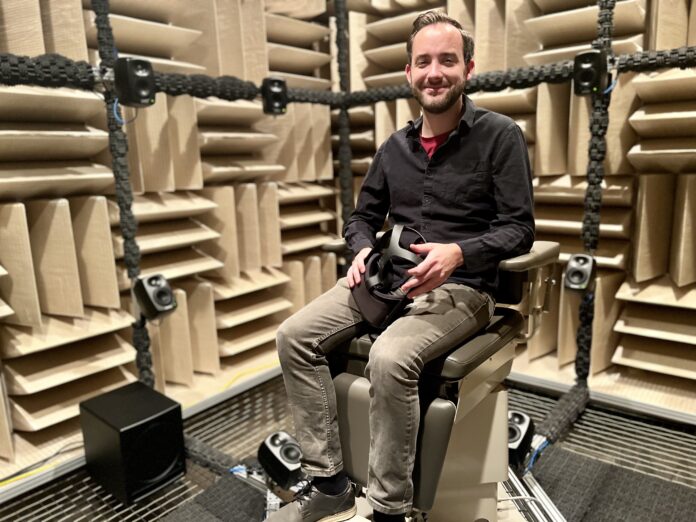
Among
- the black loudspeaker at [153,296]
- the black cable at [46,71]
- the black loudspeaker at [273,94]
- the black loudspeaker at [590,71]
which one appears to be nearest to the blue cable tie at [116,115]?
the black cable at [46,71]

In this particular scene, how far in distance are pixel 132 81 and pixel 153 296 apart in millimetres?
972

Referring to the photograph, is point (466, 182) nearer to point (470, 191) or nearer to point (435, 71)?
point (470, 191)

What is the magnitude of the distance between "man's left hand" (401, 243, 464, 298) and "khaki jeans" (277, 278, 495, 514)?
121 mm

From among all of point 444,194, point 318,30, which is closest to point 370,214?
point 444,194

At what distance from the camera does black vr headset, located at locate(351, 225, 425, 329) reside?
5.58 ft

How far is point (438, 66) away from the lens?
182 cm

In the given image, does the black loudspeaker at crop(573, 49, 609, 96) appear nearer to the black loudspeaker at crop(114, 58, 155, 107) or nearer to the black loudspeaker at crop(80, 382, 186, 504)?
the black loudspeaker at crop(114, 58, 155, 107)

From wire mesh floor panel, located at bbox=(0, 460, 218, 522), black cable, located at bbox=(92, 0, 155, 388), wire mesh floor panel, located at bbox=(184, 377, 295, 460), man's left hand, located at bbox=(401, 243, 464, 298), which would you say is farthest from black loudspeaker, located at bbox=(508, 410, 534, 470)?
black cable, located at bbox=(92, 0, 155, 388)

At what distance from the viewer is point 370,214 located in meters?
2.16

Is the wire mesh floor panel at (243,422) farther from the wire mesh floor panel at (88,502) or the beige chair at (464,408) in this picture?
the beige chair at (464,408)

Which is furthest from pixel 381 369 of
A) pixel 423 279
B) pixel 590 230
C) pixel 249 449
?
pixel 590 230

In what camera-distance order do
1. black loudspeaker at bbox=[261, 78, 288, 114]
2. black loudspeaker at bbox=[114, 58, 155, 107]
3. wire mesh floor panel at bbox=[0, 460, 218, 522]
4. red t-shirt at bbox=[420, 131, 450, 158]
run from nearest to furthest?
red t-shirt at bbox=[420, 131, 450, 158]
wire mesh floor panel at bbox=[0, 460, 218, 522]
black loudspeaker at bbox=[114, 58, 155, 107]
black loudspeaker at bbox=[261, 78, 288, 114]

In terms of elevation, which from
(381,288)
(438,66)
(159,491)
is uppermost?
(438,66)

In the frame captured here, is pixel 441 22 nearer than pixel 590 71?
Yes
